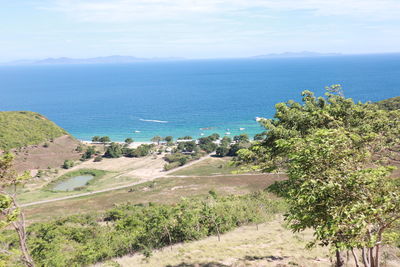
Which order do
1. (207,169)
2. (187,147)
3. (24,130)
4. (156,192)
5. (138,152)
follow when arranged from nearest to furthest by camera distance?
(156,192) → (207,169) → (138,152) → (187,147) → (24,130)

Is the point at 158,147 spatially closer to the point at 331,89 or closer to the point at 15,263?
the point at 15,263

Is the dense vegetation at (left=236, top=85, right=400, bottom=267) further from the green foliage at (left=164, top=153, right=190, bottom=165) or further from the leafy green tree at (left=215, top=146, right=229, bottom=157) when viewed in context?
the leafy green tree at (left=215, top=146, right=229, bottom=157)

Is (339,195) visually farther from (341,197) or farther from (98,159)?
(98,159)

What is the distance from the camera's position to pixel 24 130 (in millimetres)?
82688

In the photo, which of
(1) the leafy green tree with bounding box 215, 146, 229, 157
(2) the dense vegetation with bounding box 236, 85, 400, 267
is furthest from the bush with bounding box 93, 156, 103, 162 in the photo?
(2) the dense vegetation with bounding box 236, 85, 400, 267

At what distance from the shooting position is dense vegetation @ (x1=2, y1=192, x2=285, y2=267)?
22761mm

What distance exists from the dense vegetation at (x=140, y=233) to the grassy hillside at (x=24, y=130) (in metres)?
53.6

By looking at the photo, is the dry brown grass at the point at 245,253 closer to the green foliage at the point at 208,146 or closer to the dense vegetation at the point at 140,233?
the dense vegetation at the point at 140,233

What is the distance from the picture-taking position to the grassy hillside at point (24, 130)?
76688 mm

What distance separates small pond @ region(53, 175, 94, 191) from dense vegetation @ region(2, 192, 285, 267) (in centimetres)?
2909

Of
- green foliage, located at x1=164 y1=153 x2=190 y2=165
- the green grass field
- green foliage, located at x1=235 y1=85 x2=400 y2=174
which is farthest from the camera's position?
green foliage, located at x1=164 y1=153 x2=190 y2=165

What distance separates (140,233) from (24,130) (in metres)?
70.9

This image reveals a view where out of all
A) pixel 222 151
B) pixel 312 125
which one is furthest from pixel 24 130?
pixel 312 125

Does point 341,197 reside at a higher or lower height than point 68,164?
higher
